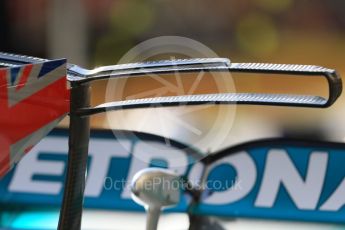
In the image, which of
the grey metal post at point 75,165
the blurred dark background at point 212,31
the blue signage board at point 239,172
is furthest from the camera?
the blue signage board at point 239,172

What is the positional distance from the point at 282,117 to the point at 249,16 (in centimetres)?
39

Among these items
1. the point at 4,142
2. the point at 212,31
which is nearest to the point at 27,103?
the point at 4,142

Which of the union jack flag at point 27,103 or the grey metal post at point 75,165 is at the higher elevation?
the union jack flag at point 27,103

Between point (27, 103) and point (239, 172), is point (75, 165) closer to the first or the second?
point (27, 103)

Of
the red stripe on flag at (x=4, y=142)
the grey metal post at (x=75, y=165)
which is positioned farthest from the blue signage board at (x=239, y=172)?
the red stripe on flag at (x=4, y=142)

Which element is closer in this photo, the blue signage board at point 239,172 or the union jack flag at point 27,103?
the union jack flag at point 27,103

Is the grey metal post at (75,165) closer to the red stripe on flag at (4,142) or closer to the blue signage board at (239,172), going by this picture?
the red stripe on flag at (4,142)

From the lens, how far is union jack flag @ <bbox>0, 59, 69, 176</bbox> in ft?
3.54

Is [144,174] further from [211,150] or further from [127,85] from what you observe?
[211,150]

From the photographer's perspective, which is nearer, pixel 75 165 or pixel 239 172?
pixel 75 165

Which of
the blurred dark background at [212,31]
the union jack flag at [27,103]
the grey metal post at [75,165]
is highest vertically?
the blurred dark background at [212,31]

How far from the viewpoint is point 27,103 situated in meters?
1.11

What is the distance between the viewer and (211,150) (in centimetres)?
243

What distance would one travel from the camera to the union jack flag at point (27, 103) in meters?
1.08
